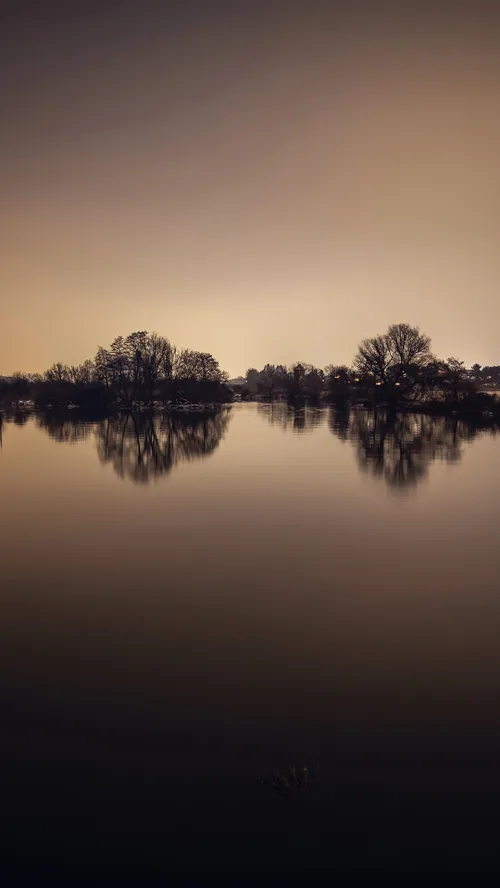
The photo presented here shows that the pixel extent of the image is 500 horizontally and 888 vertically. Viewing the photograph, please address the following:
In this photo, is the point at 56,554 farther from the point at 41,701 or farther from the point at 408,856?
the point at 408,856

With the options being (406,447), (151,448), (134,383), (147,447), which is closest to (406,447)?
(406,447)

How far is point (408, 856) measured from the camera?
18.0ft

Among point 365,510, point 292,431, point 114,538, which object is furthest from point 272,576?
point 292,431

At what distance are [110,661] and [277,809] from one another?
4.49 meters

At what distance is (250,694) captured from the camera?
827 centimetres

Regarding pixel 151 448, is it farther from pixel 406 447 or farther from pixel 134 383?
pixel 134 383

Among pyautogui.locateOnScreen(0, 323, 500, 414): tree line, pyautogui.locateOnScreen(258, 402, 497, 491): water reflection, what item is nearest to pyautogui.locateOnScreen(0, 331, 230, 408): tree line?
pyautogui.locateOnScreen(0, 323, 500, 414): tree line

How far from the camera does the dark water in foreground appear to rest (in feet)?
18.6

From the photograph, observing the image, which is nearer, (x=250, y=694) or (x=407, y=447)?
(x=250, y=694)

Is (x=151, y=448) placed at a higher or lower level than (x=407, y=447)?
lower

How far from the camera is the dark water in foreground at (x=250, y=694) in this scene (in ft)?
18.6

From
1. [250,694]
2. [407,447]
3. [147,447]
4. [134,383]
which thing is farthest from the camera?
[134,383]

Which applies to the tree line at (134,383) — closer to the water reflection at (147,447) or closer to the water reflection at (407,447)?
the water reflection at (147,447)

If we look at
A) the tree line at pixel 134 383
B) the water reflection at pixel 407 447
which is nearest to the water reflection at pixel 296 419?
the water reflection at pixel 407 447
